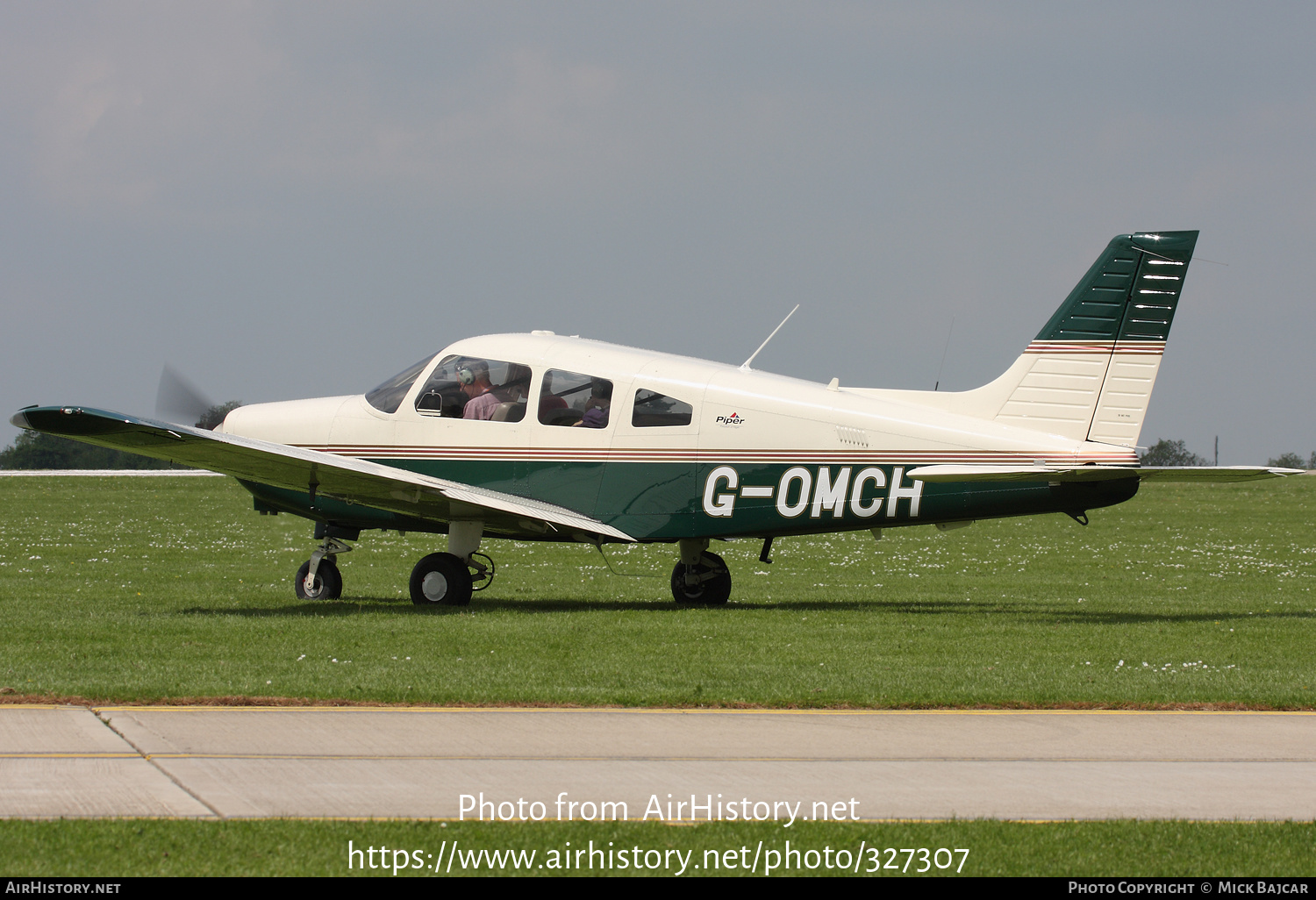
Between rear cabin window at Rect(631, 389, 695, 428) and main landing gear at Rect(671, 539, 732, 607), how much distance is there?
6.81 feet

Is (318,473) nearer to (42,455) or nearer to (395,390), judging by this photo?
(395,390)

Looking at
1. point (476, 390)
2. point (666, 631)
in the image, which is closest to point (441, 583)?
point (476, 390)

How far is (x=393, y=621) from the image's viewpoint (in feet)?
43.6

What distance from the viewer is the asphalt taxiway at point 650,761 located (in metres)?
6.40

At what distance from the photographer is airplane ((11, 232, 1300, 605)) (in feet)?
45.8

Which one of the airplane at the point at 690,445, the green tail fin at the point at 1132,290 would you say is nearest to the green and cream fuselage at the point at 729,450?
the airplane at the point at 690,445

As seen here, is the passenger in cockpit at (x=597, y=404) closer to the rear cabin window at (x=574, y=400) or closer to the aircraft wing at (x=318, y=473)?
the rear cabin window at (x=574, y=400)

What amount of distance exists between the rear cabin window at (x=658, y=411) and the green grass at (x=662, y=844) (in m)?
9.02

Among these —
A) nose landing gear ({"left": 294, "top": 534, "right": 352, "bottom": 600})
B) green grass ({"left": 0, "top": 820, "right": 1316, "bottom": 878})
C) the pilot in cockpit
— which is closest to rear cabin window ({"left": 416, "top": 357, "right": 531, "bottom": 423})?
the pilot in cockpit

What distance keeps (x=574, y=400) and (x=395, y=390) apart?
2.27m

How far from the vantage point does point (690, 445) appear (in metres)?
14.8

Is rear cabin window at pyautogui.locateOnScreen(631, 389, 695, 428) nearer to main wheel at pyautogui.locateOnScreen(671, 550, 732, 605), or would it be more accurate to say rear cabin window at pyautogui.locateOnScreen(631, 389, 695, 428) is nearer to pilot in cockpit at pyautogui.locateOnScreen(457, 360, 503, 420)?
pilot in cockpit at pyautogui.locateOnScreen(457, 360, 503, 420)

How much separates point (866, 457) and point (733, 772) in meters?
7.58

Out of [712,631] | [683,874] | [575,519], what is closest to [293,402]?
[575,519]
